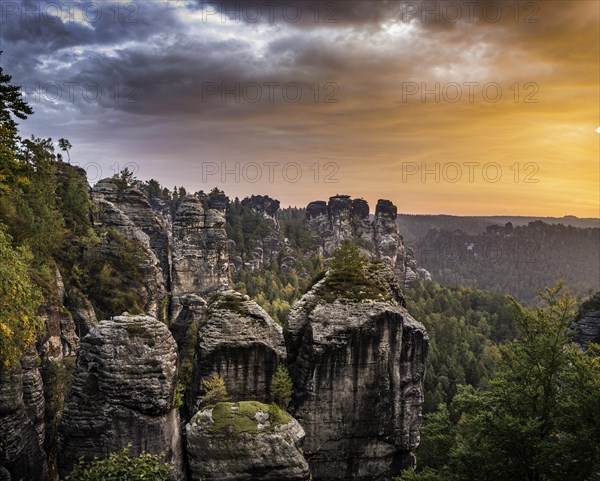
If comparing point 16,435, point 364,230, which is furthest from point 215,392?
point 364,230

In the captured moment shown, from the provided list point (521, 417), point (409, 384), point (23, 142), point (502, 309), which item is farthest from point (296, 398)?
point (502, 309)

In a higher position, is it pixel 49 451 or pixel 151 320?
pixel 151 320

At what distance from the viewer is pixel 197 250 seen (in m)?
83.6

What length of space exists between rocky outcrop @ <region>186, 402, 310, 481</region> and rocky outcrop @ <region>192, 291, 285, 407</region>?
14.3 ft

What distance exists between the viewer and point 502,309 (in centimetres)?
13388

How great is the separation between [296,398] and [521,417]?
12.2 meters

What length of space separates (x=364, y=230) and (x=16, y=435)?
15783cm

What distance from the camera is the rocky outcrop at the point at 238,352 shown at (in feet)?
81.0

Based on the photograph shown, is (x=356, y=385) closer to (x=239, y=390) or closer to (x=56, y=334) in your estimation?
(x=239, y=390)

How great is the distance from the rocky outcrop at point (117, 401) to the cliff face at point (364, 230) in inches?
5451

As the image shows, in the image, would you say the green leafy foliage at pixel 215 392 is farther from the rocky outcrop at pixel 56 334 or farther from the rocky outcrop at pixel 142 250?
the rocky outcrop at pixel 142 250

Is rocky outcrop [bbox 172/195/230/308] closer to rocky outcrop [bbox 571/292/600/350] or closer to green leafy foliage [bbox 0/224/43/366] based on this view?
green leafy foliage [bbox 0/224/43/366]

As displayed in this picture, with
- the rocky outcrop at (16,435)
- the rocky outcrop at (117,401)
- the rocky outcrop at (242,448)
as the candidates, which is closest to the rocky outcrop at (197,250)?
the rocky outcrop at (16,435)

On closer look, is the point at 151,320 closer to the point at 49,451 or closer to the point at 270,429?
the point at 270,429
